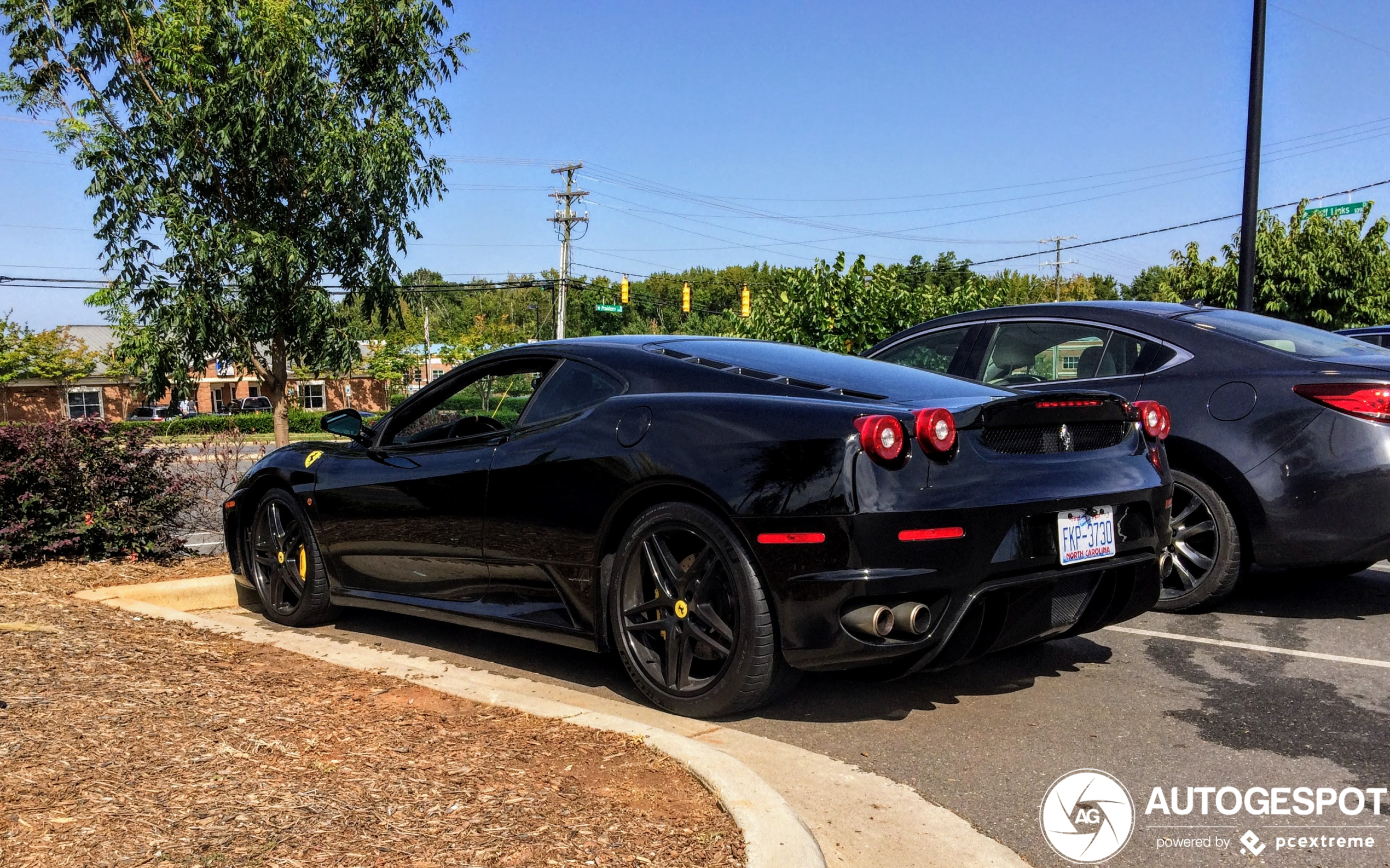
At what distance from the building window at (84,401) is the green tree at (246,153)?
51151 millimetres

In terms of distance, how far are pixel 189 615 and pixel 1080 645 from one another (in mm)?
4506

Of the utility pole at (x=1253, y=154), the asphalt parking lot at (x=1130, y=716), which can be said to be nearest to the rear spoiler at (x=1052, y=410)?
the asphalt parking lot at (x=1130, y=716)

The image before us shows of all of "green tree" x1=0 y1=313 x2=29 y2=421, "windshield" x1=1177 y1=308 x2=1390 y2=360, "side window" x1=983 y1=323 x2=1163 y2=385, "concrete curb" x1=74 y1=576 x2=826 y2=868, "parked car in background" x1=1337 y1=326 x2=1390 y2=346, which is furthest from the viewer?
"green tree" x1=0 y1=313 x2=29 y2=421

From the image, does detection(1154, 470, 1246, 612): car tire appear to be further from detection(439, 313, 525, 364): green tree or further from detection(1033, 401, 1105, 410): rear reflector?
detection(439, 313, 525, 364): green tree

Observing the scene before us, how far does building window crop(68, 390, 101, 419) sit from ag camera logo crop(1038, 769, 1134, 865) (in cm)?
7178

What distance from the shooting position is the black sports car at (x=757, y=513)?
361 cm

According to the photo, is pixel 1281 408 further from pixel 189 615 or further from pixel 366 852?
pixel 189 615

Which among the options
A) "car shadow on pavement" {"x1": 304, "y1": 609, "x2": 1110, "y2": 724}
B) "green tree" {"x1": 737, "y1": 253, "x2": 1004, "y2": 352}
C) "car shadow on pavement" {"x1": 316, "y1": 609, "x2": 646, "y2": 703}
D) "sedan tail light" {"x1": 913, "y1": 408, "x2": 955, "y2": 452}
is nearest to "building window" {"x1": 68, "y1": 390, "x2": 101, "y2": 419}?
"green tree" {"x1": 737, "y1": 253, "x2": 1004, "y2": 352}

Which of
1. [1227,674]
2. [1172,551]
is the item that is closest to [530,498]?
[1227,674]

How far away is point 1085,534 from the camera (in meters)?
3.95

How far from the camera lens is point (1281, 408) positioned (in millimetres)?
5391

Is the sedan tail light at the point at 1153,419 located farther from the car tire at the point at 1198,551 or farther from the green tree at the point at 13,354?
the green tree at the point at 13,354

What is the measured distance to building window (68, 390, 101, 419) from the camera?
66.0 metres

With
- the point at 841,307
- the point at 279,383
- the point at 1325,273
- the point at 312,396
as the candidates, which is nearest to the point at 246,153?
the point at 279,383
